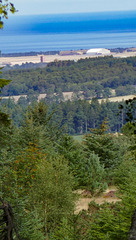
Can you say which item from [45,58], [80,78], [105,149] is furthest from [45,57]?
[105,149]

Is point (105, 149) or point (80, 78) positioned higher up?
point (80, 78)

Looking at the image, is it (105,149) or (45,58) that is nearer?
(105,149)

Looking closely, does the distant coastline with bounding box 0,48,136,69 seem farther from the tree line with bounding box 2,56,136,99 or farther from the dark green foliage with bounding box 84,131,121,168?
the dark green foliage with bounding box 84,131,121,168

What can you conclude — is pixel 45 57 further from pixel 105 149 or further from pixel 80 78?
pixel 105 149

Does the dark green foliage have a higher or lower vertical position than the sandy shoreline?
lower

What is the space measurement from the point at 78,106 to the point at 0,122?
277ft

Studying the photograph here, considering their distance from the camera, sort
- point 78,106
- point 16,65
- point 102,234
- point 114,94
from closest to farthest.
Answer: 1. point 102,234
2. point 78,106
3. point 114,94
4. point 16,65

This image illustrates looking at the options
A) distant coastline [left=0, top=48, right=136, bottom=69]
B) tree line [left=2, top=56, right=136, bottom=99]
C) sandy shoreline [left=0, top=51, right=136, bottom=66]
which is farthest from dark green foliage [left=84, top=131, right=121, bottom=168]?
sandy shoreline [left=0, top=51, right=136, bottom=66]

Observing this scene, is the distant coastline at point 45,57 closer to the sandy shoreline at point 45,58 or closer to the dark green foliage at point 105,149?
the sandy shoreline at point 45,58

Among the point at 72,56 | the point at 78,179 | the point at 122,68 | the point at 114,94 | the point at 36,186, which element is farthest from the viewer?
the point at 72,56

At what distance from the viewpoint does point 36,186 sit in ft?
31.3

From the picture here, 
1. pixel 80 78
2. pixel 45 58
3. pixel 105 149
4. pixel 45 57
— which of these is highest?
pixel 45 57

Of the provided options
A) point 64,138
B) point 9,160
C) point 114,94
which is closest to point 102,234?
point 9,160

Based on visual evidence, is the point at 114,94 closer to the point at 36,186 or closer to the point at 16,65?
the point at 16,65
